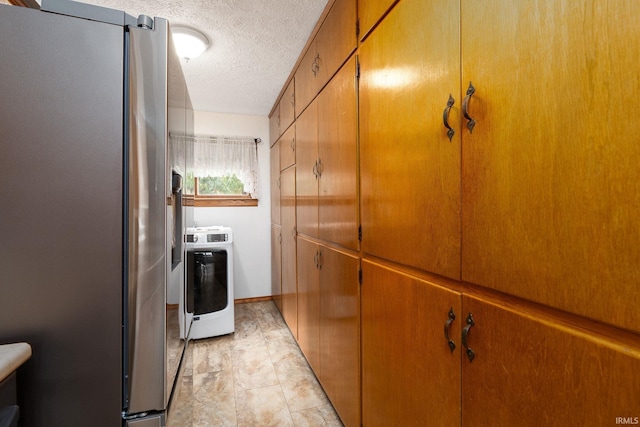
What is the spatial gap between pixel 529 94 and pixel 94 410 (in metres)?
1.35

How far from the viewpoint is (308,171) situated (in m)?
2.13

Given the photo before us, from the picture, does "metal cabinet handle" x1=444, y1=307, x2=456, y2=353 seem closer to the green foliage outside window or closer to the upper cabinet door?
the upper cabinet door

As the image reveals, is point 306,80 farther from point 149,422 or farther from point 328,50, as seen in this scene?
point 149,422

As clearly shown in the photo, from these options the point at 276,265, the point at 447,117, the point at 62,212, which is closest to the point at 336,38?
the point at 447,117

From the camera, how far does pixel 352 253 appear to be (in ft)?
4.81

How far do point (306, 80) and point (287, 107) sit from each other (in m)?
0.66

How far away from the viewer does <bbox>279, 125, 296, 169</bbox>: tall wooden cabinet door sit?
2549mm

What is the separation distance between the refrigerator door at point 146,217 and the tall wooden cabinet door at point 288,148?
1.74m

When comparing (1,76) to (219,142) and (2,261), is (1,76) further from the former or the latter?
(219,142)

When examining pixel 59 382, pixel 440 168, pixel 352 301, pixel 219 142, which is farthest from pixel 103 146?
pixel 219 142

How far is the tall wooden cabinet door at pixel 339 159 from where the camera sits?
4.62ft

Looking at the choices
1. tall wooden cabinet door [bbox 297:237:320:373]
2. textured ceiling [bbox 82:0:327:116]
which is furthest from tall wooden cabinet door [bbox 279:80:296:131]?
tall wooden cabinet door [bbox 297:237:320:373]

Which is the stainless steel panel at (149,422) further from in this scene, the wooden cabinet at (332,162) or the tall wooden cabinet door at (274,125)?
the tall wooden cabinet door at (274,125)

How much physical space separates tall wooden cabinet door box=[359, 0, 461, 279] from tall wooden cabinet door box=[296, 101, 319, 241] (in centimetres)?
71
